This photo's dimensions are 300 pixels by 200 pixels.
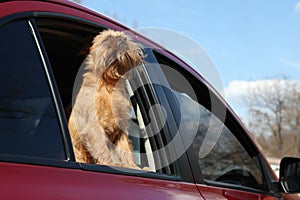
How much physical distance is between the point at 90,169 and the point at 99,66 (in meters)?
0.82

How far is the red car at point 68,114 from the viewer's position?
151cm

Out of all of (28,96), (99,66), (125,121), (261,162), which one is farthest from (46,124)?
(261,162)

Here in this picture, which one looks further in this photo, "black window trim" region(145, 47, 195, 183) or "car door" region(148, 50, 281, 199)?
"car door" region(148, 50, 281, 199)

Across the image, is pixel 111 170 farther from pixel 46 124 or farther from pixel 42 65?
pixel 42 65

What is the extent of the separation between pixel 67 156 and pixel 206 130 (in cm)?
175

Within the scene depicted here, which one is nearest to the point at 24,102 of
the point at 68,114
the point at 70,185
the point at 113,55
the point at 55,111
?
the point at 55,111

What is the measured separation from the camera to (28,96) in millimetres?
1634

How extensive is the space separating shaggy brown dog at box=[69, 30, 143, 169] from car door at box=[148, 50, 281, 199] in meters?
0.24

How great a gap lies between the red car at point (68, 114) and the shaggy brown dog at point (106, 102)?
6 cm

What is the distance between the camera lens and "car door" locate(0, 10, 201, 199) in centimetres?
145

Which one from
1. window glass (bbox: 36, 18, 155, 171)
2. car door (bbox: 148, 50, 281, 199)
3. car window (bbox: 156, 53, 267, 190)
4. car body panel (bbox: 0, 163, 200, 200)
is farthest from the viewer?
car window (bbox: 156, 53, 267, 190)

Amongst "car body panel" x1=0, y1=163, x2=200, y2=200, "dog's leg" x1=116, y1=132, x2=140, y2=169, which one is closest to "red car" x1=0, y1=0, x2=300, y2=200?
"car body panel" x1=0, y1=163, x2=200, y2=200

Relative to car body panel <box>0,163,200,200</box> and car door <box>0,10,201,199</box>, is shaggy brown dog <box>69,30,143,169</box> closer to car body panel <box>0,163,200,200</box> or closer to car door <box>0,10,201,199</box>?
car door <box>0,10,201,199</box>

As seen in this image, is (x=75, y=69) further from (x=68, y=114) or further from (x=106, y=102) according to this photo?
(x=68, y=114)
